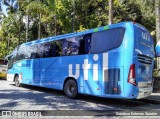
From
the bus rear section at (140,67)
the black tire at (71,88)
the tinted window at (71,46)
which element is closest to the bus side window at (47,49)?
the tinted window at (71,46)

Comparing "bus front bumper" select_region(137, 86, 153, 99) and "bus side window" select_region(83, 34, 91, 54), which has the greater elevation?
"bus side window" select_region(83, 34, 91, 54)

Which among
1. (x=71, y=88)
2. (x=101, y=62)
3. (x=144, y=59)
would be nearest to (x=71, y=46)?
(x=71, y=88)

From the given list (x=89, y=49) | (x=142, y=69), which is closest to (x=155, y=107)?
(x=142, y=69)

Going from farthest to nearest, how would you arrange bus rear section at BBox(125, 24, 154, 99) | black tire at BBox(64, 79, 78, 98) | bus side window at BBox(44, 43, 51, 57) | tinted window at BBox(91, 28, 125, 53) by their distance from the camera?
bus side window at BBox(44, 43, 51, 57) → black tire at BBox(64, 79, 78, 98) → tinted window at BBox(91, 28, 125, 53) → bus rear section at BBox(125, 24, 154, 99)

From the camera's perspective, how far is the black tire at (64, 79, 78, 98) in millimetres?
11945

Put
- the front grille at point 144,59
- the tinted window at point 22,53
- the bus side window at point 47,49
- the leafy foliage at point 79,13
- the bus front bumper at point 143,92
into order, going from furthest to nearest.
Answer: the leafy foliage at point 79,13 → the tinted window at point 22,53 → the bus side window at point 47,49 → the front grille at point 144,59 → the bus front bumper at point 143,92

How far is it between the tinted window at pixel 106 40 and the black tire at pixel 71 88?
1.99 meters

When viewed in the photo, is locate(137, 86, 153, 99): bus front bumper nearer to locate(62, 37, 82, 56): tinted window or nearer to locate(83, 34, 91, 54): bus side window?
locate(83, 34, 91, 54): bus side window

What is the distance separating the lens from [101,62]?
10.6m

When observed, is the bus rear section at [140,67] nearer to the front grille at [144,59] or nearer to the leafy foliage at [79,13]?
the front grille at [144,59]

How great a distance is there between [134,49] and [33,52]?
7588 mm

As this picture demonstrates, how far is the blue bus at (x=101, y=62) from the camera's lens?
9633 millimetres

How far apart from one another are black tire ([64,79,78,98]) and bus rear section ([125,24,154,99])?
3129 millimetres

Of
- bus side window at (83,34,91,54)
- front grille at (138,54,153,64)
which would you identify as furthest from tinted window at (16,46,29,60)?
front grille at (138,54,153,64)
